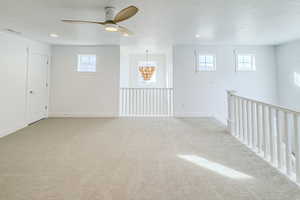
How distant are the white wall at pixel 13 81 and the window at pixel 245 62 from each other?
6.80 m

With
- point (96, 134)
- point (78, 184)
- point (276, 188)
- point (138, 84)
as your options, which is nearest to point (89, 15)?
point (96, 134)

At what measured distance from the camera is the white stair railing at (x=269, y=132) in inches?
88.4

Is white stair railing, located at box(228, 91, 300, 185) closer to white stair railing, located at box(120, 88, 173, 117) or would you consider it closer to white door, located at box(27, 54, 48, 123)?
white stair railing, located at box(120, 88, 173, 117)

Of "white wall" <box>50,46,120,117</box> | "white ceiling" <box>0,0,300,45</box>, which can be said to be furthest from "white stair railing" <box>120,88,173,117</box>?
"white ceiling" <box>0,0,300,45</box>

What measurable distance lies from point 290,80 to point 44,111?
27.2 feet

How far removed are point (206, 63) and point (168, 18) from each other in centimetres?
337

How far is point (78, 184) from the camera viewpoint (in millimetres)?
2090

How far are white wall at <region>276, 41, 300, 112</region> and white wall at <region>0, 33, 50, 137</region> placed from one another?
801 centimetres

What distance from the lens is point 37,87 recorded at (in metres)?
5.49

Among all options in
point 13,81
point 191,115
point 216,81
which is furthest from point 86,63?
point 216,81

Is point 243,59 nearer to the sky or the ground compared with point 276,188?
nearer to the sky

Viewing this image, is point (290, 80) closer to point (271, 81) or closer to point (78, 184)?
point (271, 81)

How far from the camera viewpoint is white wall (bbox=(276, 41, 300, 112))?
5.50 meters

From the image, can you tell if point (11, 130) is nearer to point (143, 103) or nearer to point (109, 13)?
point (109, 13)
